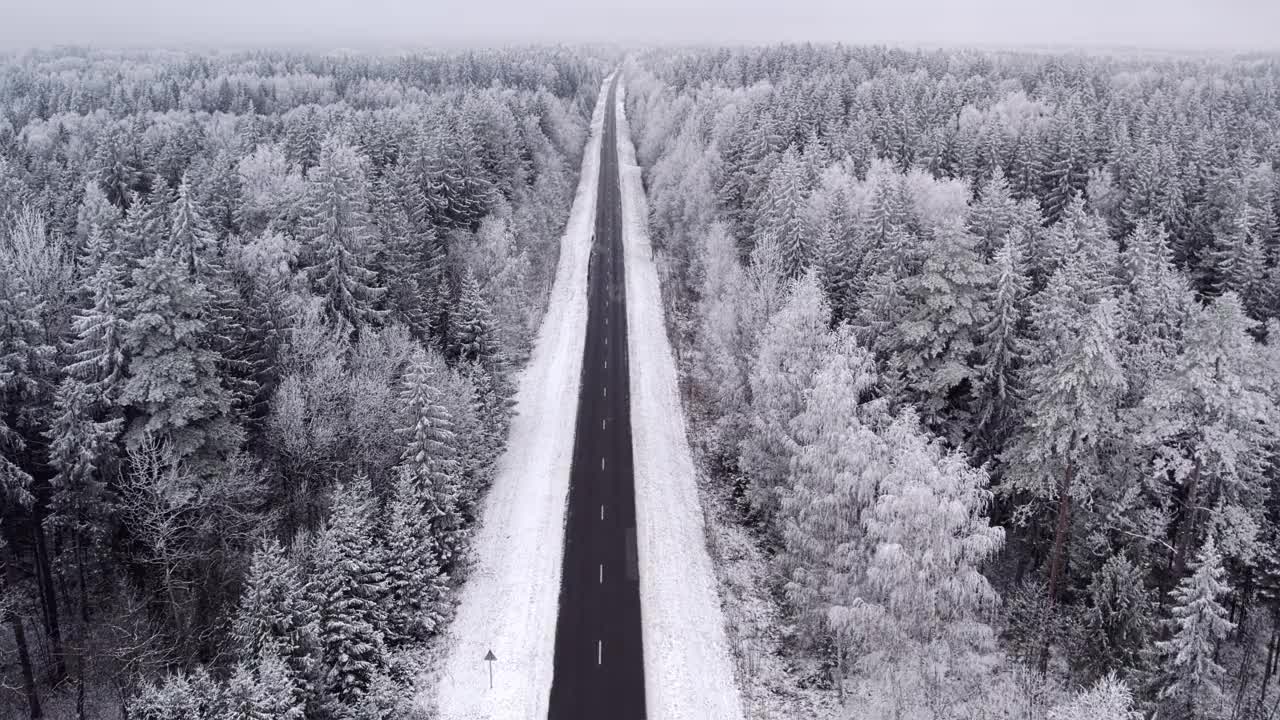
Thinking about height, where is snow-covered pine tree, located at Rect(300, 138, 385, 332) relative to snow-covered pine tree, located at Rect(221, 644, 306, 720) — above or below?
above

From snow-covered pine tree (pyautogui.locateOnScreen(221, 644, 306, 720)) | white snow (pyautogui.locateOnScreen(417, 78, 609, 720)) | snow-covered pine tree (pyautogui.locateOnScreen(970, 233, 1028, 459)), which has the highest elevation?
snow-covered pine tree (pyautogui.locateOnScreen(970, 233, 1028, 459))

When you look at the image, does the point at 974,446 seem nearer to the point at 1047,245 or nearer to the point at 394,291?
the point at 1047,245

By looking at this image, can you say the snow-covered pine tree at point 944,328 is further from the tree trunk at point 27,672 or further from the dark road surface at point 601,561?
the tree trunk at point 27,672

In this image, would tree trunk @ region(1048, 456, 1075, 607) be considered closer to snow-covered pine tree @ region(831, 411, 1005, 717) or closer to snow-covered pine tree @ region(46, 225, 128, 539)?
snow-covered pine tree @ region(831, 411, 1005, 717)

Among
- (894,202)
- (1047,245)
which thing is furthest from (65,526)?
(1047,245)

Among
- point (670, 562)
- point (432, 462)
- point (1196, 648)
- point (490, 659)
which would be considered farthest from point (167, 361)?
point (1196, 648)

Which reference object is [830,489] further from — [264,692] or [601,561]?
[264,692]

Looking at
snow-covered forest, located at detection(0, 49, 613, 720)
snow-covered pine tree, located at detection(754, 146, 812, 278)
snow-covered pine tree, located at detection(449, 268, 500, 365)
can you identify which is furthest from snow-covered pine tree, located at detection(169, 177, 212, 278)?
snow-covered pine tree, located at detection(754, 146, 812, 278)
